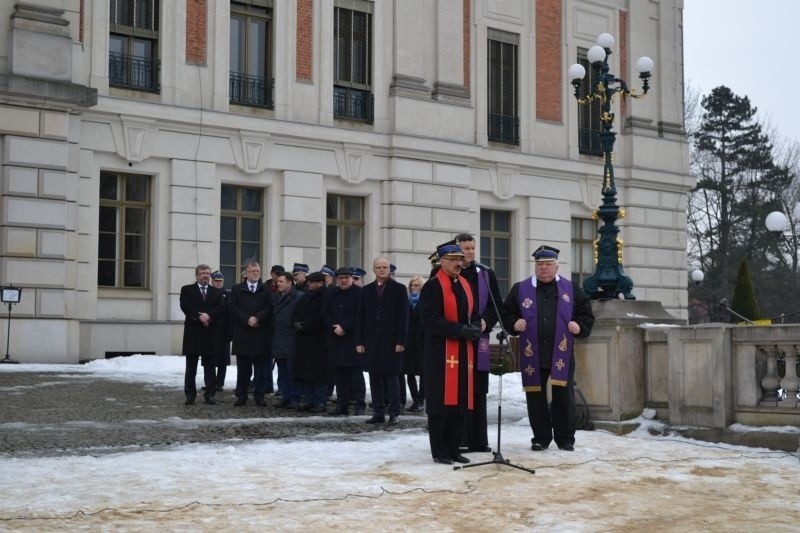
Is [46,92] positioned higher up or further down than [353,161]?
higher up

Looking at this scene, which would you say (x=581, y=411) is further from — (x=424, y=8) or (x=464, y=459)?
(x=424, y=8)

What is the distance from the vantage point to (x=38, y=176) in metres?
21.7

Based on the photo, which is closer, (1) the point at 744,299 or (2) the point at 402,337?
(2) the point at 402,337

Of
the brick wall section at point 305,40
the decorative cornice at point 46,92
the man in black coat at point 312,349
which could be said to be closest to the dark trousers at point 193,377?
the man in black coat at point 312,349

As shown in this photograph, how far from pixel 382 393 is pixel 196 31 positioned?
13775 mm

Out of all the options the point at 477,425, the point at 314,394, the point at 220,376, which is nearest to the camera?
the point at 477,425

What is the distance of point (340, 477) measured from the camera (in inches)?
338

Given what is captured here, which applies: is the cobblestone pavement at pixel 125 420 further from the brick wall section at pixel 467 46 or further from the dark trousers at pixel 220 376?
the brick wall section at pixel 467 46

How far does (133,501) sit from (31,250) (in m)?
15.3

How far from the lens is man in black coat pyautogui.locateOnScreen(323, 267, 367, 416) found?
45.8 ft

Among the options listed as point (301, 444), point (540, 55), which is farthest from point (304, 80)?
point (301, 444)

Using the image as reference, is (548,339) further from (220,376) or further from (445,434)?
(220,376)

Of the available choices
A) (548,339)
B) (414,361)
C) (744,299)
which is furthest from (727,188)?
(548,339)

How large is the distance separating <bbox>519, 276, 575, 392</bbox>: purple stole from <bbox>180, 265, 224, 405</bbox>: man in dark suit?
5.45m
